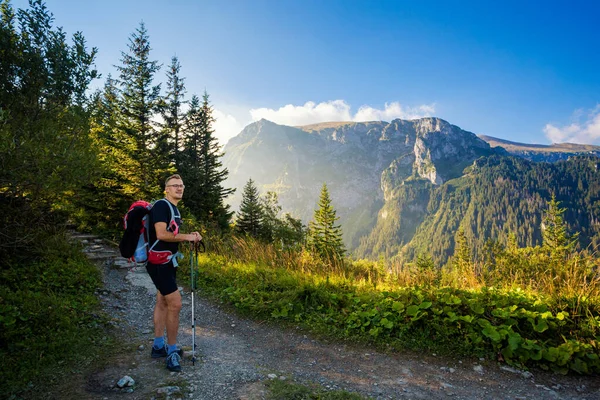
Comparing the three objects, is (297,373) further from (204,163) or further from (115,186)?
(204,163)

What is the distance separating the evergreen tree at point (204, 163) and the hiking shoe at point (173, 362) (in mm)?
18047

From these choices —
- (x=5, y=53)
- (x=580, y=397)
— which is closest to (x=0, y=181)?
(x=5, y=53)

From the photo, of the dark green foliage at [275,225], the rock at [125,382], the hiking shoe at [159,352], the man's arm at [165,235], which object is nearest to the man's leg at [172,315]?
the hiking shoe at [159,352]

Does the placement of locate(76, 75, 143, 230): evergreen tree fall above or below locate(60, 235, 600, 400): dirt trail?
above

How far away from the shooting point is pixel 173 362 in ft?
12.9

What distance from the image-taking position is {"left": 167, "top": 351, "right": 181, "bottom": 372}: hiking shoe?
391cm

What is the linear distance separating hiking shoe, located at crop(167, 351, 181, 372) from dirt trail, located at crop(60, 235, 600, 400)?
77mm

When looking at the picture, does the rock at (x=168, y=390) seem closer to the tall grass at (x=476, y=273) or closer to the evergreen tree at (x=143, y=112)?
the tall grass at (x=476, y=273)

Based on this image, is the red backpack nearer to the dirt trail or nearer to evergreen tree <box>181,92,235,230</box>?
the dirt trail

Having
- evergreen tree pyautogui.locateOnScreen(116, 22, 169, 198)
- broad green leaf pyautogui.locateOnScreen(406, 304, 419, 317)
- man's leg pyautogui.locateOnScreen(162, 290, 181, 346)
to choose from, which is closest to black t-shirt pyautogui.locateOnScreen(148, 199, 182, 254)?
man's leg pyautogui.locateOnScreen(162, 290, 181, 346)

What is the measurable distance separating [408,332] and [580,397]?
2178 mm

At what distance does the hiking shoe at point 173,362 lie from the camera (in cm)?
391

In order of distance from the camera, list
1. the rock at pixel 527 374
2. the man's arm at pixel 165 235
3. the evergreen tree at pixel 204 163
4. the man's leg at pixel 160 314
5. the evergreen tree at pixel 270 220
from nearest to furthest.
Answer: the man's arm at pixel 165 235, the rock at pixel 527 374, the man's leg at pixel 160 314, the evergreen tree at pixel 204 163, the evergreen tree at pixel 270 220

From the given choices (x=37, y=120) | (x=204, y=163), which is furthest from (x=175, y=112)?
(x=37, y=120)
